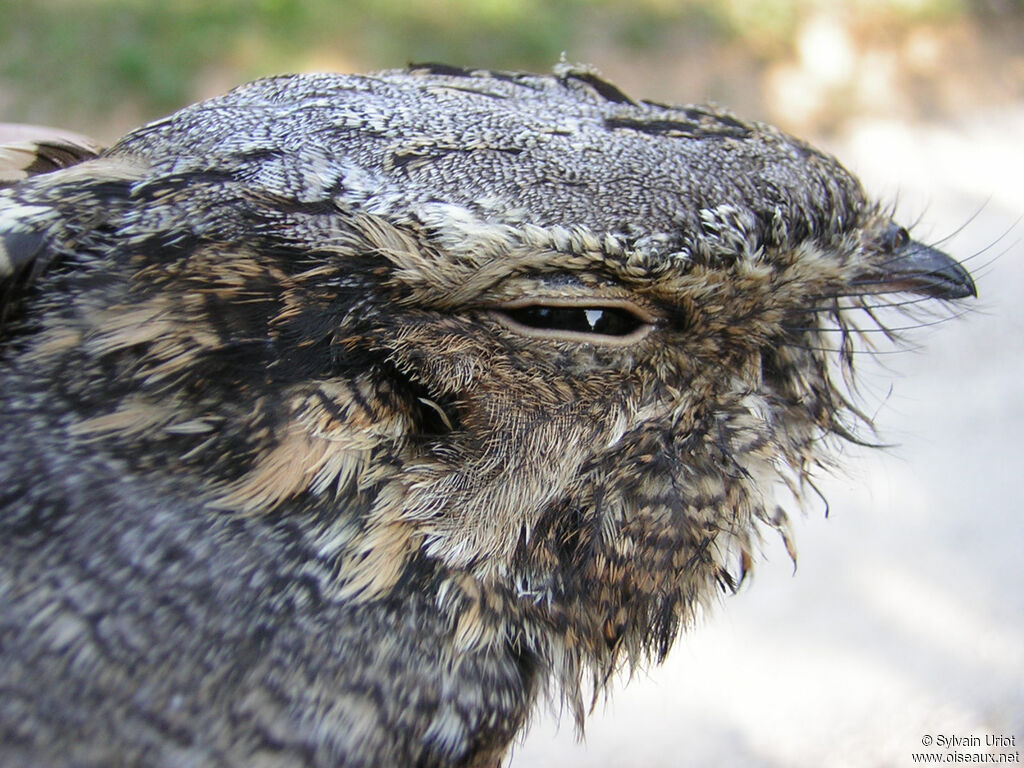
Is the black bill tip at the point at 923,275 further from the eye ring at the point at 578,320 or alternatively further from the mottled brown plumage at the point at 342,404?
the eye ring at the point at 578,320

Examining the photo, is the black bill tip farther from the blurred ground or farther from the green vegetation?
the green vegetation

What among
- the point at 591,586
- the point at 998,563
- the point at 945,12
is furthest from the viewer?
the point at 945,12

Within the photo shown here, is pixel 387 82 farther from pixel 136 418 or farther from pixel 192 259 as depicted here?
pixel 136 418

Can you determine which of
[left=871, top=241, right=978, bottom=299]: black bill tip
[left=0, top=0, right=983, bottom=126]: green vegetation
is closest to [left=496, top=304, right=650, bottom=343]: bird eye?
[left=871, top=241, right=978, bottom=299]: black bill tip


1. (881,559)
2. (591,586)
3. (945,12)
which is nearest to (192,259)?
(591,586)

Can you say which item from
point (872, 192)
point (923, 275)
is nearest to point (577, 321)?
point (923, 275)

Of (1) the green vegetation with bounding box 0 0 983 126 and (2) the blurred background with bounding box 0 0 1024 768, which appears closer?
(2) the blurred background with bounding box 0 0 1024 768

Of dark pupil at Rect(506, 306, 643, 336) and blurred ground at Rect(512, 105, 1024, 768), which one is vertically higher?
dark pupil at Rect(506, 306, 643, 336)

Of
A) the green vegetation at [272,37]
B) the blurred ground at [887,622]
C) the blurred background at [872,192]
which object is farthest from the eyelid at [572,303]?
the green vegetation at [272,37]

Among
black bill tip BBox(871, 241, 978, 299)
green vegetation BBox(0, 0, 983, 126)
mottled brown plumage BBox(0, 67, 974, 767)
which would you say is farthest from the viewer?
green vegetation BBox(0, 0, 983, 126)
